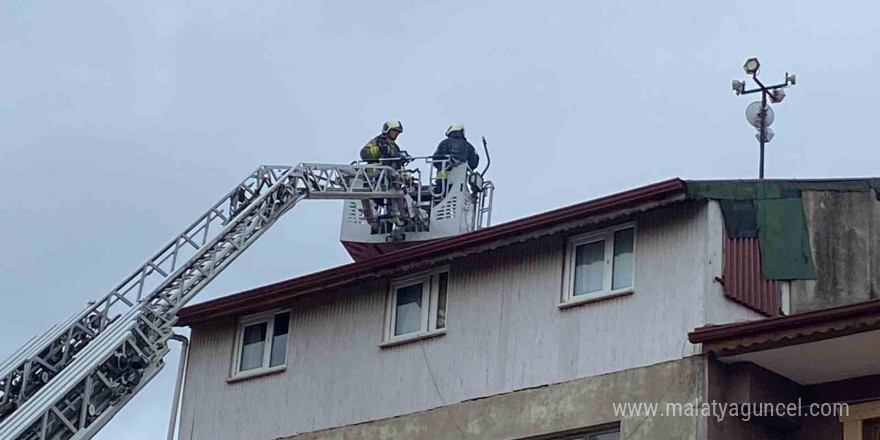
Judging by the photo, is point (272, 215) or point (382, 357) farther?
point (272, 215)

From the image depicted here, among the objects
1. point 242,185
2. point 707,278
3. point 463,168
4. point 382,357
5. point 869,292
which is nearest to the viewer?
point 707,278

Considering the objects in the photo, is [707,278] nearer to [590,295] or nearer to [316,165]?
[590,295]

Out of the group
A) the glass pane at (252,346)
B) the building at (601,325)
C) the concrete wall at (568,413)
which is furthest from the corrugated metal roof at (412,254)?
the concrete wall at (568,413)

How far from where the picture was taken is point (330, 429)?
22.1 metres

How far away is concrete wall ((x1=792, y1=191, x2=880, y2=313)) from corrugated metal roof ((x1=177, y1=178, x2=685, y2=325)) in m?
2.12

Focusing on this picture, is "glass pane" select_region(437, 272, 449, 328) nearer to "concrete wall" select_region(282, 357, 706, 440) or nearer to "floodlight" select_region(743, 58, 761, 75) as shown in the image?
"concrete wall" select_region(282, 357, 706, 440)

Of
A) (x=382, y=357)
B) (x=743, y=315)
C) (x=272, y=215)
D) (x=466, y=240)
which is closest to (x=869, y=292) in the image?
(x=743, y=315)

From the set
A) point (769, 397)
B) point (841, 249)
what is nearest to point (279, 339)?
point (769, 397)

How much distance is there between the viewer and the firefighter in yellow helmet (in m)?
29.8

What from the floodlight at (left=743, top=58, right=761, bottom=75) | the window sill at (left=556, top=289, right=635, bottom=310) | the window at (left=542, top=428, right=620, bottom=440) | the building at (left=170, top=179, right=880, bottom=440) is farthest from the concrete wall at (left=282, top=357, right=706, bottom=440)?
the floodlight at (left=743, top=58, right=761, bottom=75)

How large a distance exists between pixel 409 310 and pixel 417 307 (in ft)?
0.51

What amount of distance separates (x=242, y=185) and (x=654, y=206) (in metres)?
9.43

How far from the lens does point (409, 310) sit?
22.1m

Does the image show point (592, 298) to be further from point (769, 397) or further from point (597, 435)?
point (769, 397)
